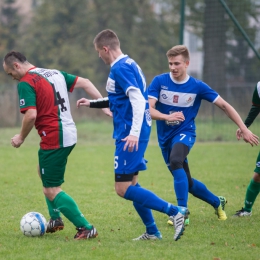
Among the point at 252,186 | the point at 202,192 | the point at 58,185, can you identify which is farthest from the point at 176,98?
the point at 58,185

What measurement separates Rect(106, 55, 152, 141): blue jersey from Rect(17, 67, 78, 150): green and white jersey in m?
0.55

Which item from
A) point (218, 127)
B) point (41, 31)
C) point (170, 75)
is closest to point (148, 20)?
point (41, 31)

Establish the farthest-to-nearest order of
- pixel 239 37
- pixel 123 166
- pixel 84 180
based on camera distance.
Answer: pixel 239 37
pixel 84 180
pixel 123 166

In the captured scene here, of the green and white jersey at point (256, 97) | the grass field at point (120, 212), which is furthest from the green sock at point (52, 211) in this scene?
the green and white jersey at point (256, 97)

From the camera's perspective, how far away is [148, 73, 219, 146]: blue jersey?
6629 millimetres

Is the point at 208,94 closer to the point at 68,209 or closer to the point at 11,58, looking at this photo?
the point at 68,209

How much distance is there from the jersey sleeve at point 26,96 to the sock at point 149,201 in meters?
1.24

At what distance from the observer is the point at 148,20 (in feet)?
114

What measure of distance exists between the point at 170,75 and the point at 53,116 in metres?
1.77

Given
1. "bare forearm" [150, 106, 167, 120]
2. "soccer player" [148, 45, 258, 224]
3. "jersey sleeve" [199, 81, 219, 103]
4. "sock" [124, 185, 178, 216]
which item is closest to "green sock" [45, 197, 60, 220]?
"sock" [124, 185, 178, 216]

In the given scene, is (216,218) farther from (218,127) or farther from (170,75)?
(218,127)

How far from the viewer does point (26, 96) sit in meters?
5.44

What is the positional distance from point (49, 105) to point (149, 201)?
54.2 inches

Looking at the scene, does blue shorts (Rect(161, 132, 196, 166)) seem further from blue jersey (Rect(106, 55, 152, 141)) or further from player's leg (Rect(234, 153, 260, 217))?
blue jersey (Rect(106, 55, 152, 141))
